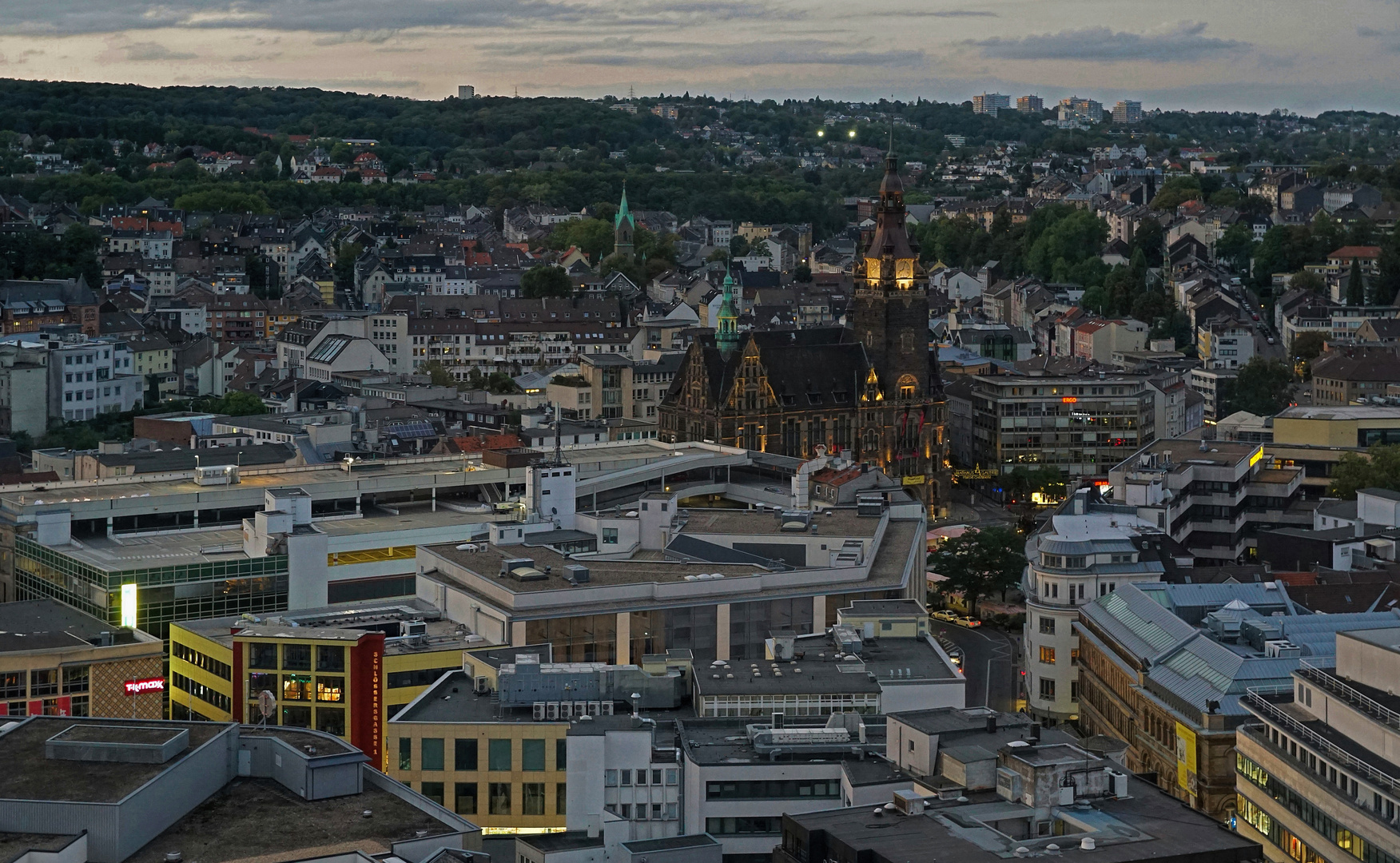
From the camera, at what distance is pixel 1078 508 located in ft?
Result: 220

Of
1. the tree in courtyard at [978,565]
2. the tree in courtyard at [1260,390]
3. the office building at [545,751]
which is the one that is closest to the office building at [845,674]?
the office building at [545,751]

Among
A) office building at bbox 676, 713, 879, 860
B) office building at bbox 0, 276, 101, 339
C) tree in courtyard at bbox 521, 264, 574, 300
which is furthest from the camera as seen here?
tree in courtyard at bbox 521, 264, 574, 300

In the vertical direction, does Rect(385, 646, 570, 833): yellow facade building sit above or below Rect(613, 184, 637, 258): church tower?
below

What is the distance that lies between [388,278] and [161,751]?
136271 mm

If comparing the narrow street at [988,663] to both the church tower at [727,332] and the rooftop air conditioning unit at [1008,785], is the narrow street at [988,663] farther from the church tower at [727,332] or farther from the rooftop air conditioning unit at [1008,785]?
the church tower at [727,332]

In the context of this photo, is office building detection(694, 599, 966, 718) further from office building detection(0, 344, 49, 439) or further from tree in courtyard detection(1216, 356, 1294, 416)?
office building detection(0, 344, 49, 439)

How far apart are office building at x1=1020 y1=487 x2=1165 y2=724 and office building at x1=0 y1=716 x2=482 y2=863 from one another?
27799mm

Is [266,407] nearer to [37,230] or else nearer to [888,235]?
[888,235]

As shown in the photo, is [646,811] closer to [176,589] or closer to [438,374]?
[176,589]

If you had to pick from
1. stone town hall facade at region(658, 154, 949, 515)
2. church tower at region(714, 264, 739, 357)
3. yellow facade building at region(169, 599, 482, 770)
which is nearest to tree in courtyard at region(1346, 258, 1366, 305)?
stone town hall facade at region(658, 154, 949, 515)

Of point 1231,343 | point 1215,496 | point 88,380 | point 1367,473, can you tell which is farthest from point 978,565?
point 1231,343

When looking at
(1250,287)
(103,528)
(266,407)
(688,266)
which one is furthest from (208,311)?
(103,528)

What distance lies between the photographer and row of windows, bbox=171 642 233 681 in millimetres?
49750

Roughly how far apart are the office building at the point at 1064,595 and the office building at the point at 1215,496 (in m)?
11.2
